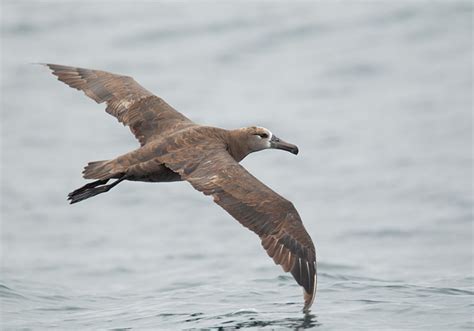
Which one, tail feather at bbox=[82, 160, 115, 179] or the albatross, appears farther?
tail feather at bbox=[82, 160, 115, 179]

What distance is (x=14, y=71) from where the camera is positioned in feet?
97.6

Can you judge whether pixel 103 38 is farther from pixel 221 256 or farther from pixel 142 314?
pixel 142 314

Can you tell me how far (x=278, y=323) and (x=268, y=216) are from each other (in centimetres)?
133

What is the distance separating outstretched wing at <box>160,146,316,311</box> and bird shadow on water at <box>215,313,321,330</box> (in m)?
0.77

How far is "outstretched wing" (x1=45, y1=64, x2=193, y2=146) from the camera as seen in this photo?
47.1 ft

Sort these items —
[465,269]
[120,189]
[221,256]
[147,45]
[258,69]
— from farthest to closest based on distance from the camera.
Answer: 1. [147,45]
2. [258,69]
3. [120,189]
4. [221,256]
5. [465,269]

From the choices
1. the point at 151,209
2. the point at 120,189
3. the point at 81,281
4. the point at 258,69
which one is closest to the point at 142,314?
the point at 81,281

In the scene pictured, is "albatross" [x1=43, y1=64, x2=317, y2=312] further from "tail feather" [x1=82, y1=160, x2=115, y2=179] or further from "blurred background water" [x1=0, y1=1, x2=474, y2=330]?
"blurred background water" [x1=0, y1=1, x2=474, y2=330]

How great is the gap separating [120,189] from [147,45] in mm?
8739

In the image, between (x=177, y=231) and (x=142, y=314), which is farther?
(x=177, y=231)

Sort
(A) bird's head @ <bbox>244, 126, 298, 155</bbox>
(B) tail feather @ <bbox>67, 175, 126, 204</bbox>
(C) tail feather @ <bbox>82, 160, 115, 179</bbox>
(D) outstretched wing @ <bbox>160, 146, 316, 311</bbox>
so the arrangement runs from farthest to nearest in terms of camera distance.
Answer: (A) bird's head @ <bbox>244, 126, 298, 155</bbox> < (B) tail feather @ <bbox>67, 175, 126, 204</bbox> < (C) tail feather @ <bbox>82, 160, 115, 179</bbox> < (D) outstretched wing @ <bbox>160, 146, 316, 311</bbox>

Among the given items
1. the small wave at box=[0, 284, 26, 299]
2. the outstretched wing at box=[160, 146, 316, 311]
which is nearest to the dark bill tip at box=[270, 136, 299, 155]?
the outstretched wing at box=[160, 146, 316, 311]

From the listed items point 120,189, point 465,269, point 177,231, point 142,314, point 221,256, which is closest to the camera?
point 142,314

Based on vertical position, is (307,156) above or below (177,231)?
above
